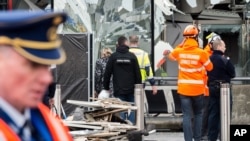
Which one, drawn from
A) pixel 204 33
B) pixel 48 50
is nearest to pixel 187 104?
pixel 204 33

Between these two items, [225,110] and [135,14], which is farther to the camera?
[135,14]

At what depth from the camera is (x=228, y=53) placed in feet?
63.8

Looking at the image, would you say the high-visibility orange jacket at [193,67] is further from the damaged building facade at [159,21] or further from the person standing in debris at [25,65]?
Result: the person standing in debris at [25,65]

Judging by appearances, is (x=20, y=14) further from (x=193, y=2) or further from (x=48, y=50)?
(x=193, y=2)

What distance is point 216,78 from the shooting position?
44.5ft

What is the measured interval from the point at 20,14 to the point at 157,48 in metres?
17.1

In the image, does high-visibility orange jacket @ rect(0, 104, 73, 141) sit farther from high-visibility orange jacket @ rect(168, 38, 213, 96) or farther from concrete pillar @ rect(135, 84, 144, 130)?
concrete pillar @ rect(135, 84, 144, 130)

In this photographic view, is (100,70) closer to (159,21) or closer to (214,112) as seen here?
(214,112)

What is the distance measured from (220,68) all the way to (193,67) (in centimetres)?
143

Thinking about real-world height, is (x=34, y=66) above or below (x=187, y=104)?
above

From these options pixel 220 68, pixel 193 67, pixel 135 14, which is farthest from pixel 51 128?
pixel 135 14

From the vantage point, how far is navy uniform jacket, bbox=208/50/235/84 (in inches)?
Result: 525

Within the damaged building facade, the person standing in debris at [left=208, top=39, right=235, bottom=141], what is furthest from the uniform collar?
the damaged building facade

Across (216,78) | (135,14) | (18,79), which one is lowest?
(216,78)
